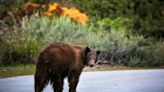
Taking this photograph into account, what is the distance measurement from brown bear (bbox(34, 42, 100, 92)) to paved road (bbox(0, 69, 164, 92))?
3.55 ft

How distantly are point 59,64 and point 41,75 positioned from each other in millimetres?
228

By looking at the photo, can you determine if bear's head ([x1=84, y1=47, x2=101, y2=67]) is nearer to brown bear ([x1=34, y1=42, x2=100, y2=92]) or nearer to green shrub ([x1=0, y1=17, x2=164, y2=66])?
brown bear ([x1=34, y1=42, x2=100, y2=92])

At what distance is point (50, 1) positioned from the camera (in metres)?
12.6

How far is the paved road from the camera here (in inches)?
300

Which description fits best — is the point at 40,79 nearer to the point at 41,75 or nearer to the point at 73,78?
the point at 41,75

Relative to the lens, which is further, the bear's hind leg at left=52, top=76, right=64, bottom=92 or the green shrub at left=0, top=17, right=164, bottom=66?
the green shrub at left=0, top=17, right=164, bottom=66

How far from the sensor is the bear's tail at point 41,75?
6.17 meters

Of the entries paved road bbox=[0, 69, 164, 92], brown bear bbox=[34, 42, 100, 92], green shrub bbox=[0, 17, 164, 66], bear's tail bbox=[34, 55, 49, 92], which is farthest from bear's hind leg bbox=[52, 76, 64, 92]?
green shrub bbox=[0, 17, 164, 66]

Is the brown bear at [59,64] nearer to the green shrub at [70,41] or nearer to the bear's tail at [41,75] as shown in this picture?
the bear's tail at [41,75]

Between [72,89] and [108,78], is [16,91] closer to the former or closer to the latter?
[72,89]

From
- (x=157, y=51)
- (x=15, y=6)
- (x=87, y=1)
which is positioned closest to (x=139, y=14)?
(x=87, y=1)

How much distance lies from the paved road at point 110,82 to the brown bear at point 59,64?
1.08 m

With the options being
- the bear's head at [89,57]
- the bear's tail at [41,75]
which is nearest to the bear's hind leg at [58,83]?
the bear's tail at [41,75]

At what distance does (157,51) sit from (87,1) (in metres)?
2.43
